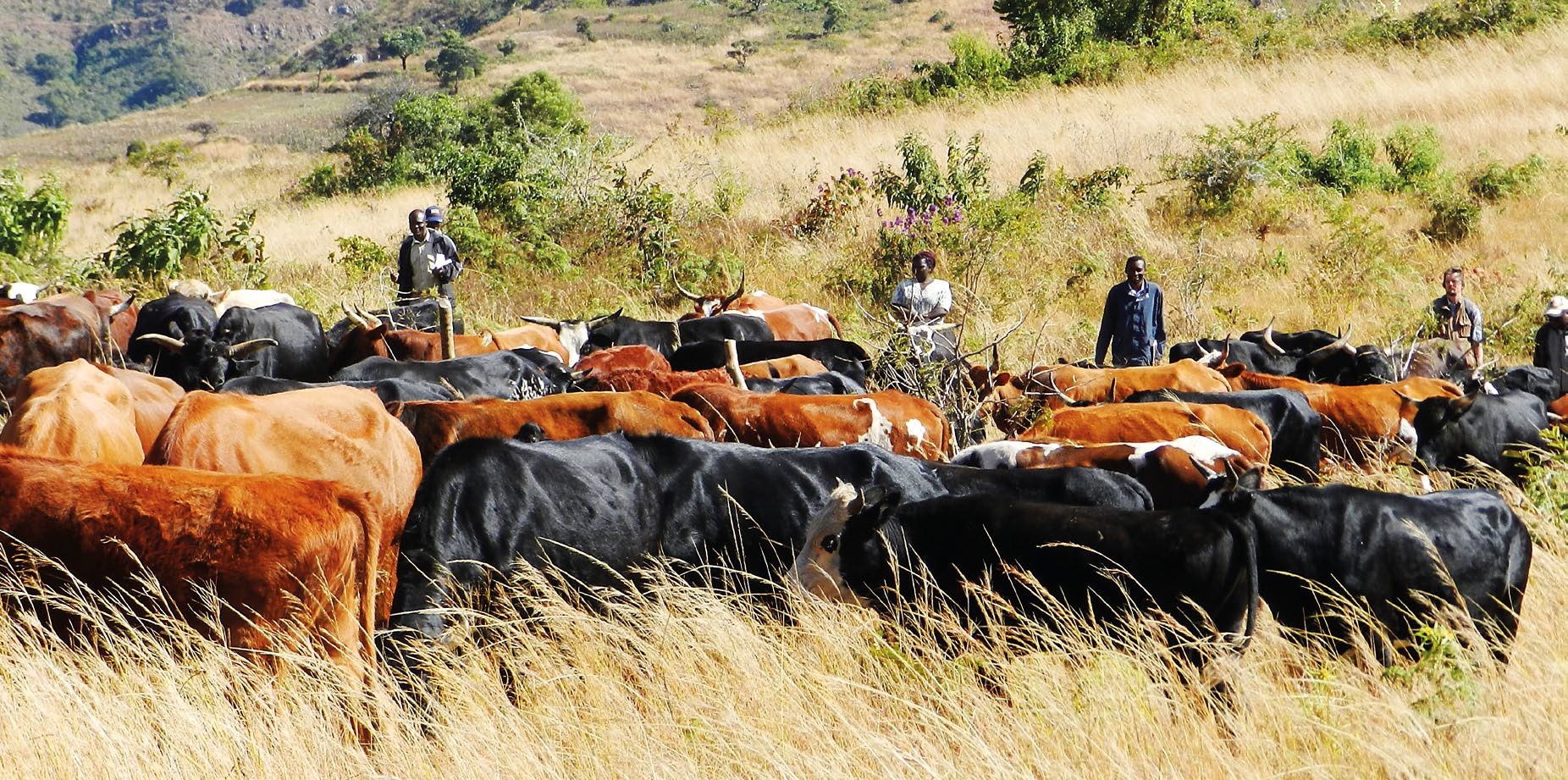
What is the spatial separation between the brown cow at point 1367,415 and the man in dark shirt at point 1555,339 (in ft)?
8.15

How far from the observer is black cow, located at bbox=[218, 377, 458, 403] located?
28.5 feet

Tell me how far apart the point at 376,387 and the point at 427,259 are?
568 centimetres

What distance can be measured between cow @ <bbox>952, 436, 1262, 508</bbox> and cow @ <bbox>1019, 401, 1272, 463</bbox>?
2.08 feet

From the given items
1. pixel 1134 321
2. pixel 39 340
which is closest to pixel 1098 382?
pixel 1134 321

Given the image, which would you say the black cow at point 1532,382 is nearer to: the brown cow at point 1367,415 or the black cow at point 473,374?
the brown cow at point 1367,415

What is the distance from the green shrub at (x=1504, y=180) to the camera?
20172 mm

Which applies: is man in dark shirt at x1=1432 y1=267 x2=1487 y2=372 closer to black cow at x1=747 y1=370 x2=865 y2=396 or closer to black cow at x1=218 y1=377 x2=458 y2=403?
black cow at x1=747 y1=370 x2=865 y2=396

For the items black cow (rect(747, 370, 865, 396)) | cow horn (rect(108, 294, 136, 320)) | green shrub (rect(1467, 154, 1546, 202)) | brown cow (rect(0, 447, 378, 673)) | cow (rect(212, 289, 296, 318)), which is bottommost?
green shrub (rect(1467, 154, 1546, 202))

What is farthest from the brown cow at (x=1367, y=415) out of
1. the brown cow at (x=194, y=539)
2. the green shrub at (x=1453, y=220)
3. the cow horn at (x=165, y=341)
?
the green shrub at (x=1453, y=220)

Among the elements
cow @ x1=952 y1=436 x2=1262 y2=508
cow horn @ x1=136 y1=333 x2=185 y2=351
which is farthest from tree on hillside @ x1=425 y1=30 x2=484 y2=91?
cow @ x1=952 y1=436 x2=1262 y2=508

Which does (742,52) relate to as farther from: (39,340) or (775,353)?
(39,340)

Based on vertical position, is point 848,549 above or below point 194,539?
below

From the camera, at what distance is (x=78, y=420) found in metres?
6.99

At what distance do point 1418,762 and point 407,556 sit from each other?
154 inches
